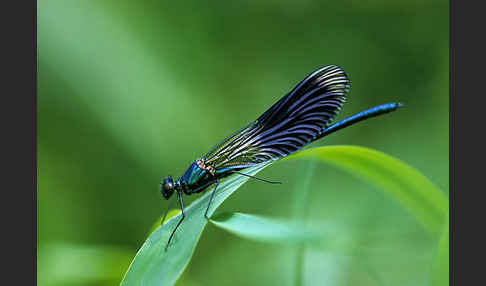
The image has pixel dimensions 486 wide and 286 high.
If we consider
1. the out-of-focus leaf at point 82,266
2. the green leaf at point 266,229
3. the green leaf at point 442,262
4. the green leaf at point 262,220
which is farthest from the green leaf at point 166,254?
the out-of-focus leaf at point 82,266

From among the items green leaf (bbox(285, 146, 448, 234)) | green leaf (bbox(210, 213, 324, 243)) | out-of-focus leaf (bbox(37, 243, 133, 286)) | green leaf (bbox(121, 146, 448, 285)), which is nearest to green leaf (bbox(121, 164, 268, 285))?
green leaf (bbox(121, 146, 448, 285))

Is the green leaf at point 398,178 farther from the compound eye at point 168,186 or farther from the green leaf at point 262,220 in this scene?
the compound eye at point 168,186

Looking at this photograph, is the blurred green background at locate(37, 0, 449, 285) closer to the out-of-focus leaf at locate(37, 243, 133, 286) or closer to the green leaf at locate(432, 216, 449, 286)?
the out-of-focus leaf at locate(37, 243, 133, 286)

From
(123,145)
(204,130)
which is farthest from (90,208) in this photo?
A: (204,130)

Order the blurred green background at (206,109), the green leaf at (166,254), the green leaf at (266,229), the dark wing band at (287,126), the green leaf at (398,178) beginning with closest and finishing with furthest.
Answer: the green leaf at (266,229) < the green leaf at (166,254) < the green leaf at (398,178) < the dark wing band at (287,126) < the blurred green background at (206,109)

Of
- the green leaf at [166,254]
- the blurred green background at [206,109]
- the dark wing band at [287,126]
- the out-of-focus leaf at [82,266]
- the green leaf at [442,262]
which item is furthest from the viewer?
the blurred green background at [206,109]
